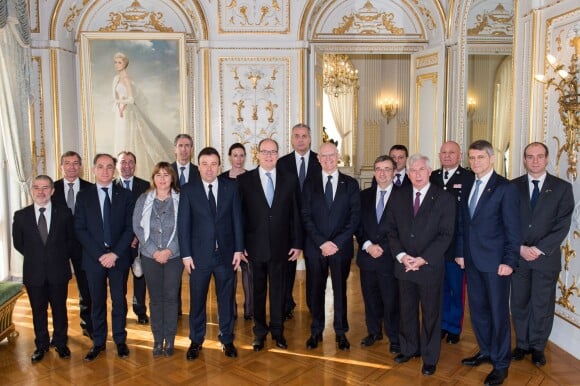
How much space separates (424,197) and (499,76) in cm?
348

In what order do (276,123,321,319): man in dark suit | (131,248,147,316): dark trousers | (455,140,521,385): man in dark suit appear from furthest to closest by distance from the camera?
(131,248,147,316): dark trousers < (276,123,321,319): man in dark suit < (455,140,521,385): man in dark suit

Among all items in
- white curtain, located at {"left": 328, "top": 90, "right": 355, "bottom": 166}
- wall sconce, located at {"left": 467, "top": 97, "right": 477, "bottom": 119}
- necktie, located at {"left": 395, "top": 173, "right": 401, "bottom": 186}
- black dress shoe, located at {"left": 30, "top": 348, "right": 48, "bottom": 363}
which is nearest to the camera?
black dress shoe, located at {"left": 30, "top": 348, "right": 48, "bottom": 363}

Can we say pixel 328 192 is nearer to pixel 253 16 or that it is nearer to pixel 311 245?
pixel 311 245

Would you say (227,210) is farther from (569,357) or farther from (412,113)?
(412,113)

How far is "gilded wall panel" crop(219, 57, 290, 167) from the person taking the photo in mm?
6801

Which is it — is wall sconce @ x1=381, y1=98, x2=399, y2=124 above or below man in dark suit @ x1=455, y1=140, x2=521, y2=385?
above

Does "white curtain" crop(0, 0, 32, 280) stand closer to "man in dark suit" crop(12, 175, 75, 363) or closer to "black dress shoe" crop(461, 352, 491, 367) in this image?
"man in dark suit" crop(12, 175, 75, 363)

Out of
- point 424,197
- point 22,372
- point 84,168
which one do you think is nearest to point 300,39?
point 84,168

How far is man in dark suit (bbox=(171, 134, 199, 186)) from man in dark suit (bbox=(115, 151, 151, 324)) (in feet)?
1.05

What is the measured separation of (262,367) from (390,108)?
7.66 metres

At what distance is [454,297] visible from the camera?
4285 mm

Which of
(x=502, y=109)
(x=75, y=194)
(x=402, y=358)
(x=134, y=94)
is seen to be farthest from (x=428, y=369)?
(x=134, y=94)

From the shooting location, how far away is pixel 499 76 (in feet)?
20.7

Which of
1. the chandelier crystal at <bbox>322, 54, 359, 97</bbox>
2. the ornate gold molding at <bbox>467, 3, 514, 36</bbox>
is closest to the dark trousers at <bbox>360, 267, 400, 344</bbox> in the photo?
the ornate gold molding at <bbox>467, 3, 514, 36</bbox>
